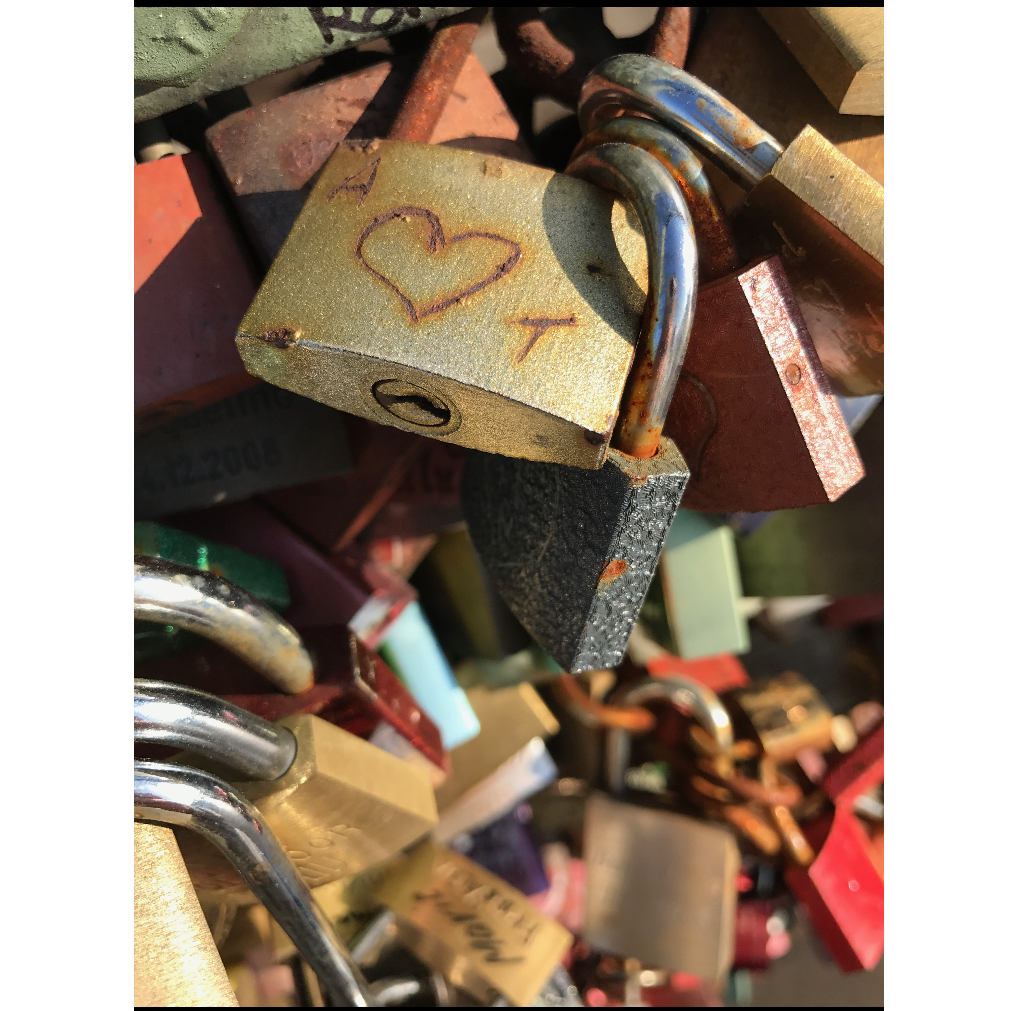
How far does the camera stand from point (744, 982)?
111 centimetres

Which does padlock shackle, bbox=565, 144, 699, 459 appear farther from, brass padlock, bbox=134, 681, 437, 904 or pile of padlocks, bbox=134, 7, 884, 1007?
brass padlock, bbox=134, 681, 437, 904

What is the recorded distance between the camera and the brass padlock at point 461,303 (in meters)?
0.41

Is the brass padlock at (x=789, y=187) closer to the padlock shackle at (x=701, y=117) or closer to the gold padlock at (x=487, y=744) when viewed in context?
the padlock shackle at (x=701, y=117)

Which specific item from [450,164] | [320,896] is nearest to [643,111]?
[450,164]

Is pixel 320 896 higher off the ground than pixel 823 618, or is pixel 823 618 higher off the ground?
pixel 823 618

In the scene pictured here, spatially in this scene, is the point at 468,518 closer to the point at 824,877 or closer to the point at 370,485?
the point at 370,485

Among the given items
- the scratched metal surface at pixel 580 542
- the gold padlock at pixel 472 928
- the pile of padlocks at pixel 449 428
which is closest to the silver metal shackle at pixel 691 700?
the pile of padlocks at pixel 449 428

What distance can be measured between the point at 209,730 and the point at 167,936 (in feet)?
0.46

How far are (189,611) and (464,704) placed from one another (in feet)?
1.28

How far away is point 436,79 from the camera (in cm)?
58

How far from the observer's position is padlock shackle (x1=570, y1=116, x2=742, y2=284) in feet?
1.58

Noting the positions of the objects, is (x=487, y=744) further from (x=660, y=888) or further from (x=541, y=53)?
(x=541, y=53)

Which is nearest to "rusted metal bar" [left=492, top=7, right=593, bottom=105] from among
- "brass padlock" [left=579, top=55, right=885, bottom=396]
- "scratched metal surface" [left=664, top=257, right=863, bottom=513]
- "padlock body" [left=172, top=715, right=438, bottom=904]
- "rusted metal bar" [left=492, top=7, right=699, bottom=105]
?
"rusted metal bar" [left=492, top=7, right=699, bottom=105]

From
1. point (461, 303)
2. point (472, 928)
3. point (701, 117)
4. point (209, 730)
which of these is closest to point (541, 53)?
point (701, 117)
